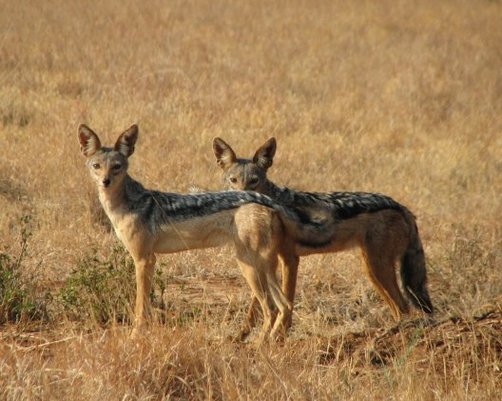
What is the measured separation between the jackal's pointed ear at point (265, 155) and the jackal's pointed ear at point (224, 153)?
0.67ft

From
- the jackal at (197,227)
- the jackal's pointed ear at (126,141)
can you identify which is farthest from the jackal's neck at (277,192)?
the jackal's pointed ear at (126,141)

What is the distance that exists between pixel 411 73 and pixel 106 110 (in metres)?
6.78

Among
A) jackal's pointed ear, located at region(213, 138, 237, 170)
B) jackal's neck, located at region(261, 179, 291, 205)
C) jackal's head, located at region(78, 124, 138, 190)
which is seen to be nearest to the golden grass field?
jackal's head, located at region(78, 124, 138, 190)

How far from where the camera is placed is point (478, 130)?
15.9m

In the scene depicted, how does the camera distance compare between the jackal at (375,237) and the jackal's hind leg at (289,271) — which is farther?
the jackal at (375,237)

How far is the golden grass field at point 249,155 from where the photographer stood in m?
5.70

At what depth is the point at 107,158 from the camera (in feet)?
25.1

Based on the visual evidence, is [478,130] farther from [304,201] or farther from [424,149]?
[304,201]

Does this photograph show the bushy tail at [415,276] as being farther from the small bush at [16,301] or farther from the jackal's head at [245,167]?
the small bush at [16,301]

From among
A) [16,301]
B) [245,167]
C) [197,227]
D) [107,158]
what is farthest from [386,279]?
[16,301]

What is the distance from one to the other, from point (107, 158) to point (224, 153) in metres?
1.54

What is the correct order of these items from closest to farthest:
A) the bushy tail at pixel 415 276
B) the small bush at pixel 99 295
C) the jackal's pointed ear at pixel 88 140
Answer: the small bush at pixel 99 295
the jackal's pointed ear at pixel 88 140
the bushy tail at pixel 415 276

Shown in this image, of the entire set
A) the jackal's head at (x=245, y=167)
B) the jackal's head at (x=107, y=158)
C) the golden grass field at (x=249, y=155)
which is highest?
the jackal's head at (x=107, y=158)

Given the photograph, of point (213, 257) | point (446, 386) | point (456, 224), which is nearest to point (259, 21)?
point (456, 224)
